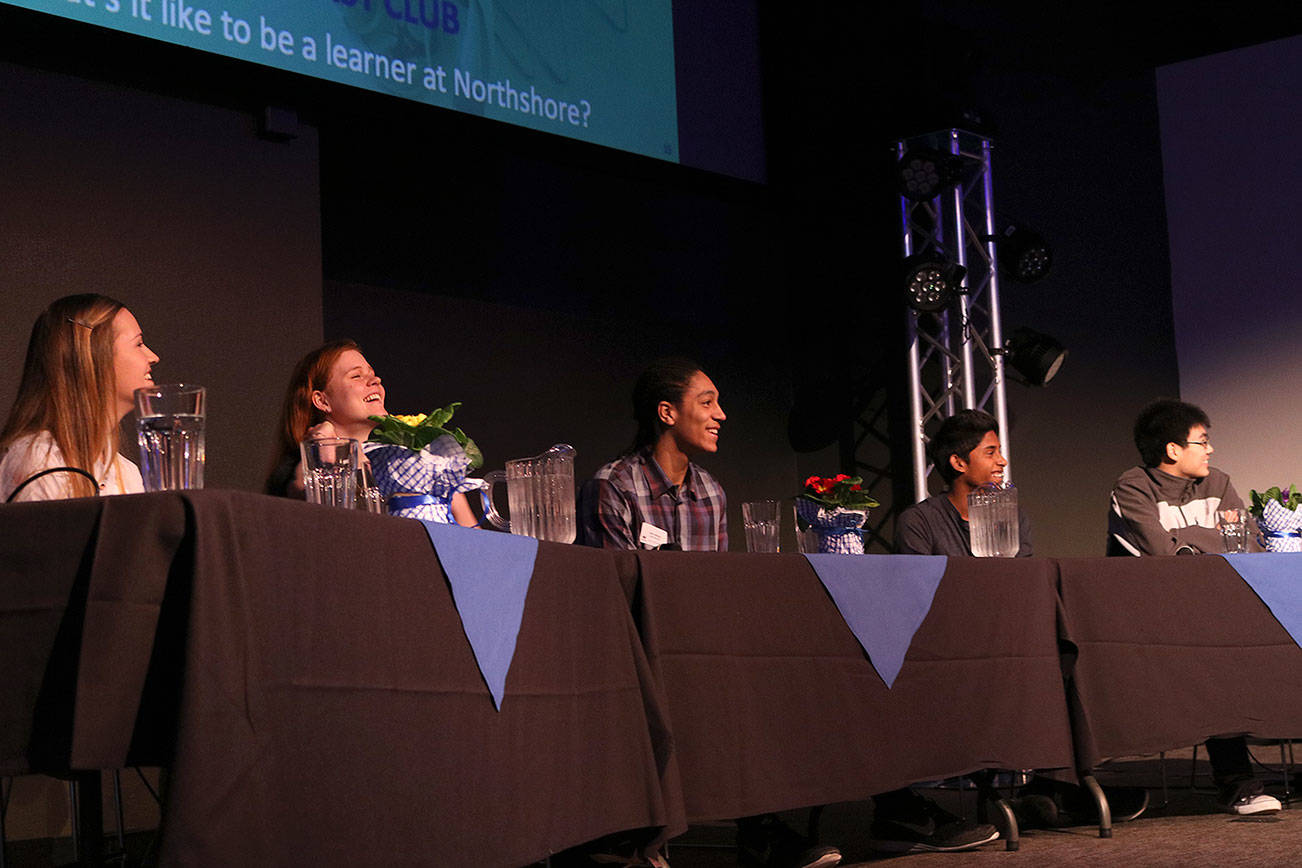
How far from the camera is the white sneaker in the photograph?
3.62m

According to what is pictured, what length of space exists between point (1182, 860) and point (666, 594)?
1.43 meters

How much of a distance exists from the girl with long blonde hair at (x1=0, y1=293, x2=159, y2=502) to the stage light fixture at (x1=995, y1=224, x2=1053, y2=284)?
3937 mm

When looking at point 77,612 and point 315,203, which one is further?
point 315,203

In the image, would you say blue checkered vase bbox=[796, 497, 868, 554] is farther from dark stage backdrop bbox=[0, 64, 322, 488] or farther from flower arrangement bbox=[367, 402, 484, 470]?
dark stage backdrop bbox=[0, 64, 322, 488]

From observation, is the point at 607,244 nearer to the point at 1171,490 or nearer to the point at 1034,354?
the point at 1034,354

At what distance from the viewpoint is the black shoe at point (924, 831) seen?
3.17 meters

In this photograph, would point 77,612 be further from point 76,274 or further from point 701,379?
point 76,274

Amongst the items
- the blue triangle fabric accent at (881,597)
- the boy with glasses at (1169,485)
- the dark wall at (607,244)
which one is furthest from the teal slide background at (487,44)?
the blue triangle fabric accent at (881,597)

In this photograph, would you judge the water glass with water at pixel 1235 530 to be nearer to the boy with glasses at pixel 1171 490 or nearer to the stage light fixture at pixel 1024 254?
the boy with glasses at pixel 1171 490

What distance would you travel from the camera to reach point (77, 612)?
4.50ft

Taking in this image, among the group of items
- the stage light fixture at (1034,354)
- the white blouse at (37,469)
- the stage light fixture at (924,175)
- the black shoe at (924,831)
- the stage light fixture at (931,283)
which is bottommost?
the black shoe at (924,831)

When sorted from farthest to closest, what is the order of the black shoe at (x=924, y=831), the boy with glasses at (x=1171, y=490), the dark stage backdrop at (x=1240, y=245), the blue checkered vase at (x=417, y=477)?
the dark stage backdrop at (x=1240, y=245)
the boy with glasses at (x=1171, y=490)
the black shoe at (x=924, y=831)
the blue checkered vase at (x=417, y=477)

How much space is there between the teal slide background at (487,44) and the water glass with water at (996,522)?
225cm

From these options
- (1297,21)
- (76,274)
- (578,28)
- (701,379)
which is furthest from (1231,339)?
(76,274)
